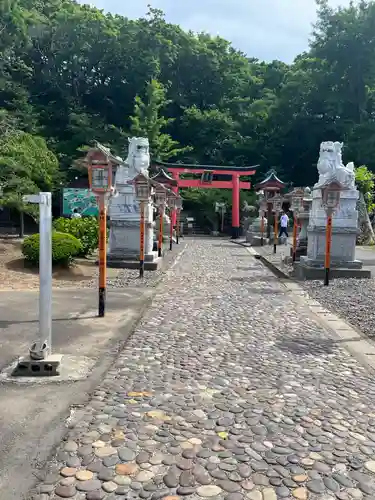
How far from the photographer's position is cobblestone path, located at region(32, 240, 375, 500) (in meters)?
2.95

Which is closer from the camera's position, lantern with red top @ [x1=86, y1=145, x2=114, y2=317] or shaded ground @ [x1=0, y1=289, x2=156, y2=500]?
shaded ground @ [x1=0, y1=289, x2=156, y2=500]

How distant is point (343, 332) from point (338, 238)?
6848 millimetres

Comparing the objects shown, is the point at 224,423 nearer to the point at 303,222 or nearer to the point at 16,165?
the point at 16,165

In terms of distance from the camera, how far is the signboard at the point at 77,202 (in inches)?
1135

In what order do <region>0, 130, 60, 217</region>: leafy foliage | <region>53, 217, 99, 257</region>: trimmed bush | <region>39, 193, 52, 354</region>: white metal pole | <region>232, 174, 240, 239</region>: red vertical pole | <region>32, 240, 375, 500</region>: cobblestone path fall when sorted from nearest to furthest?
<region>32, 240, 375, 500</region>: cobblestone path
<region>39, 193, 52, 354</region>: white metal pole
<region>0, 130, 60, 217</region>: leafy foliage
<region>53, 217, 99, 257</region>: trimmed bush
<region>232, 174, 240, 239</region>: red vertical pole

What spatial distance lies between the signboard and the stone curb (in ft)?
66.9

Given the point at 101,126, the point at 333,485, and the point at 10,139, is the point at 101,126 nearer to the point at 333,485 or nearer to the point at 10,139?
the point at 10,139

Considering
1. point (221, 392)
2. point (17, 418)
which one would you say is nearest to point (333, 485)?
point (221, 392)

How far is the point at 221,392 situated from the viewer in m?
4.42

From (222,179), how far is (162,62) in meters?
14.1

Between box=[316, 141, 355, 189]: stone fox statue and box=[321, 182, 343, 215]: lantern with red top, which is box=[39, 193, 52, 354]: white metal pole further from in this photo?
box=[316, 141, 355, 189]: stone fox statue

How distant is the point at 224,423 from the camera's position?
12.4 feet

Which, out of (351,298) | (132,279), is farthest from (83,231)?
(351,298)

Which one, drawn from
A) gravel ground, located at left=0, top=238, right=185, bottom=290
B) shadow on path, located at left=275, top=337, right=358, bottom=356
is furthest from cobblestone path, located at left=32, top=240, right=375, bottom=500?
gravel ground, located at left=0, top=238, right=185, bottom=290
